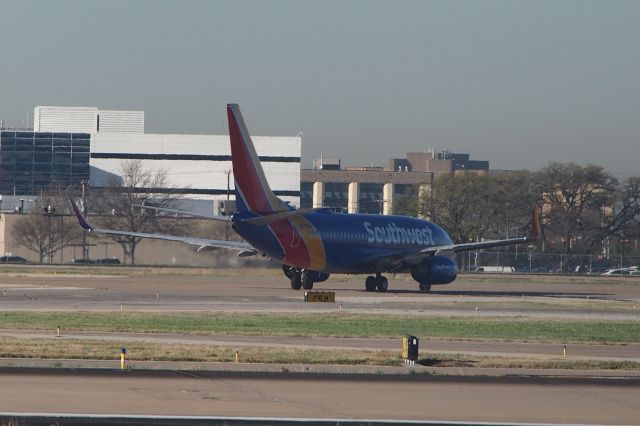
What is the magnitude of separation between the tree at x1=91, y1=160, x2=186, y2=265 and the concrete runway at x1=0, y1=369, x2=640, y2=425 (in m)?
58.2

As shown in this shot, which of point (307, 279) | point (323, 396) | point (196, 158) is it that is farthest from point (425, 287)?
point (196, 158)


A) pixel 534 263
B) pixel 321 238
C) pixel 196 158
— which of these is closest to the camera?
pixel 321 238

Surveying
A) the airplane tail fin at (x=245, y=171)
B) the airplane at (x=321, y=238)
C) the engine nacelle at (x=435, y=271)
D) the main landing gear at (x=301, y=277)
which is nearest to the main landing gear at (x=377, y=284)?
the airplane at (x=321, y=238)

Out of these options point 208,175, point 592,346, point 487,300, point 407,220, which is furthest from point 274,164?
point 592,346

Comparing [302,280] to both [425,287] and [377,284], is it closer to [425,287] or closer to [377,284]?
[377,284]

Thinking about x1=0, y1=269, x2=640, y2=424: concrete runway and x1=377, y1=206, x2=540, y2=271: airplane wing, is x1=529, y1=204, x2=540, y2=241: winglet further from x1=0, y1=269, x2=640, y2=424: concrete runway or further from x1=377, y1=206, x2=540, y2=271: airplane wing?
x1=0, y1=269, x2=640, y2=424: concrete runway

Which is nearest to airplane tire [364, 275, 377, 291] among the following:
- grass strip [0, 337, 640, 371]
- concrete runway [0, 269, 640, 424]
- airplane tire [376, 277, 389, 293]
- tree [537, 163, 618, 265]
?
airplane tire [376, 277, 389, 293]

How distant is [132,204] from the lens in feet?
284

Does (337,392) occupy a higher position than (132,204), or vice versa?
(132,204)

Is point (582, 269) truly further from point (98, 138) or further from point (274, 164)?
point (98, 138)

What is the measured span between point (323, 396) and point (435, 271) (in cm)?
4321

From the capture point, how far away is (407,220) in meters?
69.4

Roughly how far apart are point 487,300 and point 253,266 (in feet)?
62.2

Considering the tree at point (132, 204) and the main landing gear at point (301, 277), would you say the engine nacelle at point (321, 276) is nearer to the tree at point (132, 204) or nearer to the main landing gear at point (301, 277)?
the main landing gear at point (301, 277)
